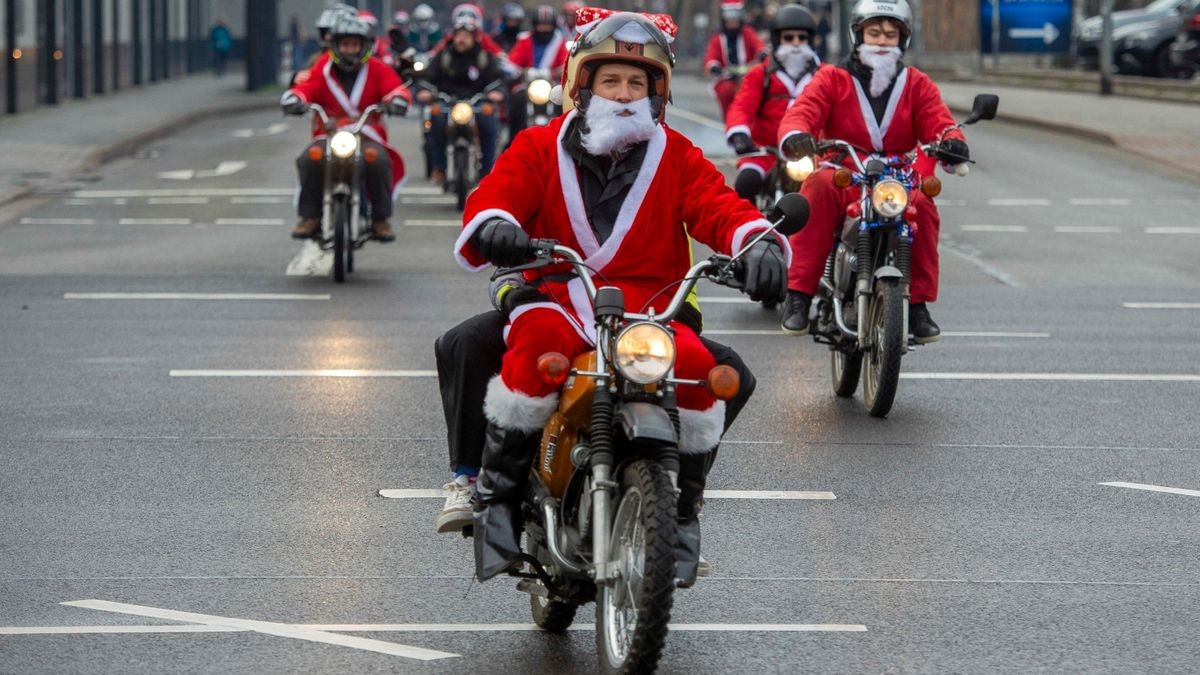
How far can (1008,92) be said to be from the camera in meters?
43.5

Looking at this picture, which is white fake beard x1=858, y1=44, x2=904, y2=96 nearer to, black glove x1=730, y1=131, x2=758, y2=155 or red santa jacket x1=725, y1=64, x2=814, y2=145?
black glove x1=730, y1=131, x2=758, y2=155

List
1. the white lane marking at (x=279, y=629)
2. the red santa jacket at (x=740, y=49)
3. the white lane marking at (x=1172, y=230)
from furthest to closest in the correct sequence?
the red santa jacket at (x=740, y=49)
the white lane marking at (x=1172, y=230)
the white lane marking at (x=279, y=629)

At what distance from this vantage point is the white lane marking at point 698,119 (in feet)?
115

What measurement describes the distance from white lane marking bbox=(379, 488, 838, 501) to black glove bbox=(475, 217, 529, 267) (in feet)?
8.98

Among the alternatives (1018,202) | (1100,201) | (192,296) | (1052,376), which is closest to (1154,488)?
(1052,376)

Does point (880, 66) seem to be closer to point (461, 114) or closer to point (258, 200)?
point (461, 114)

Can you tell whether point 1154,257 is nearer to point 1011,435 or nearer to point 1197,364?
point 1197,364

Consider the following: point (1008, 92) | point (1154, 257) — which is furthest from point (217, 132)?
point (1154, 257)

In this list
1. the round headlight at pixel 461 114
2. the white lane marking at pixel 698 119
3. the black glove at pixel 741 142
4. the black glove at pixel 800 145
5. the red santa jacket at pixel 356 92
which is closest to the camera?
the black glove at pixel 800 145

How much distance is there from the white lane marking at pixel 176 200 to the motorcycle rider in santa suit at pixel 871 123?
1208 centimetres

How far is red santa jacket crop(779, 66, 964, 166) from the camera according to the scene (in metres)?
10.9

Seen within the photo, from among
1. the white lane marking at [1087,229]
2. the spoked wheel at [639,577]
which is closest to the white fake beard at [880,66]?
the spoked wheel at [639,577]

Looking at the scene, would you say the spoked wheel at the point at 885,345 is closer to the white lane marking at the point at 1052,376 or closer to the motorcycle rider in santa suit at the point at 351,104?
the white lane marking at the point at 1052,376

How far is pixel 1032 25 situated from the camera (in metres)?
48.2
